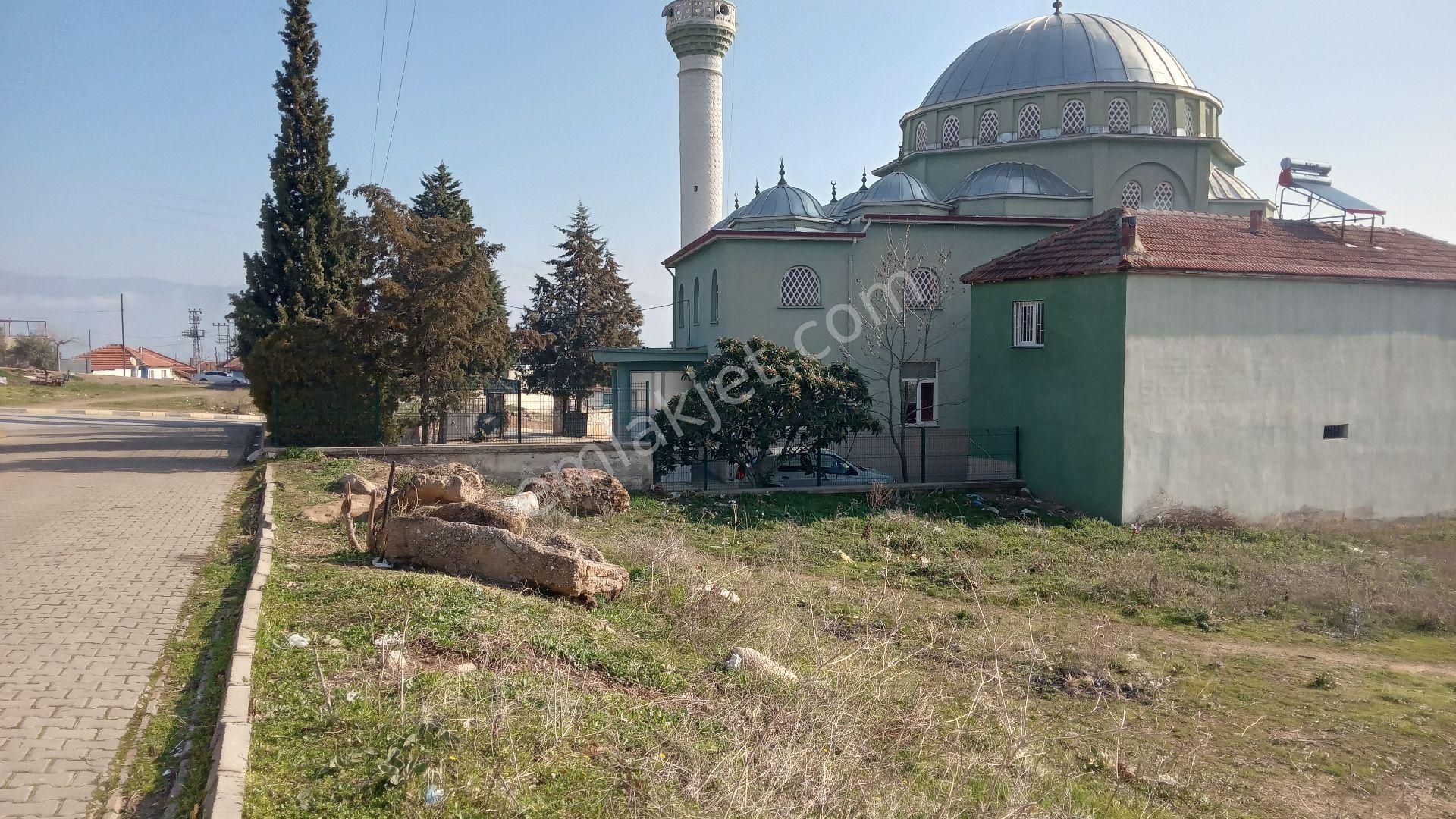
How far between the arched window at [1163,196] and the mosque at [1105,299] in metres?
0.06

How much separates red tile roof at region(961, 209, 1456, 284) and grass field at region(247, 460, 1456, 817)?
5.81 meters

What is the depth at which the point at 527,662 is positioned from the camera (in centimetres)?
613

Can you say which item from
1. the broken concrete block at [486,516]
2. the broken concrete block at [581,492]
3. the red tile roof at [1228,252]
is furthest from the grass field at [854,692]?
the red tile roof at [1228,252]

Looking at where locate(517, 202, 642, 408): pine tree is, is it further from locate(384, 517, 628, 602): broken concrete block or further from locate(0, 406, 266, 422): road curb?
locate(384, 517, 628, 602): broken concrete block

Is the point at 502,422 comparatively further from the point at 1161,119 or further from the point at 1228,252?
the point at 1161,119

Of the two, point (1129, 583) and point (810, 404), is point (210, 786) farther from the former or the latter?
point (810, 404)

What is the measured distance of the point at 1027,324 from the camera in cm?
1845

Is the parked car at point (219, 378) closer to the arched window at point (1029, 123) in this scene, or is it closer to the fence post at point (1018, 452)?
the arched window at point (1029, 123)

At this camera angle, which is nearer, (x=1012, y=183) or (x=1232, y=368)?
(x=1232, y=368)

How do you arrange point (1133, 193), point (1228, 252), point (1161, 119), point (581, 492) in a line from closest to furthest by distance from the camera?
point (581, 492) → point (1228, 252) → point (1133, 193) → point (1161, 119)

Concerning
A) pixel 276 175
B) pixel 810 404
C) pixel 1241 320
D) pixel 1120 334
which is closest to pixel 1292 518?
pixel 1241 320

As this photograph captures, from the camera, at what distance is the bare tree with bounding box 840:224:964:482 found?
22.1 meters

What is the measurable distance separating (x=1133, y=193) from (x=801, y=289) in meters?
10.4

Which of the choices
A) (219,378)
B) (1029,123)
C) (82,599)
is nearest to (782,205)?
(1029,123)
